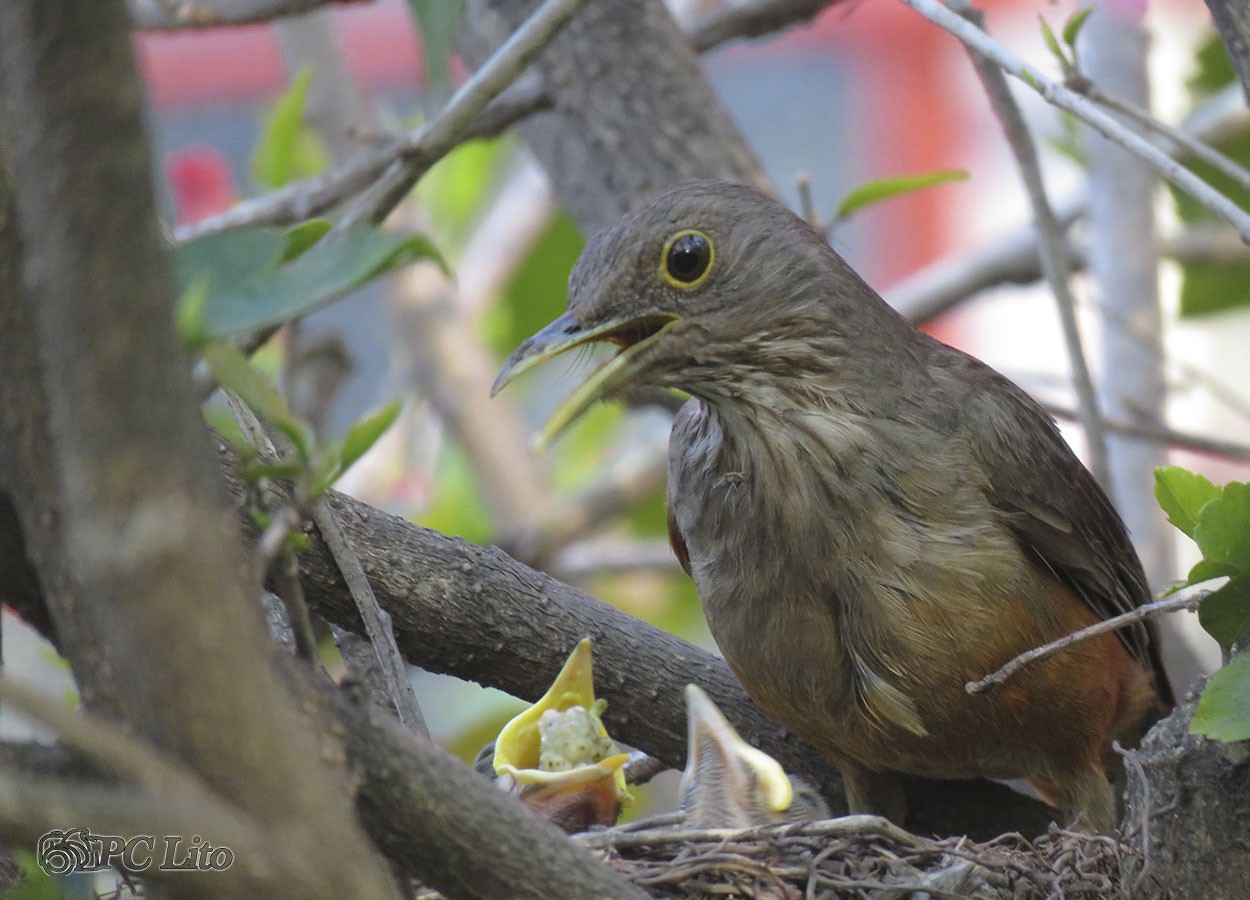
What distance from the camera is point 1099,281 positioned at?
449cm

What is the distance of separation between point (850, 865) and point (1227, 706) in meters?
0.68

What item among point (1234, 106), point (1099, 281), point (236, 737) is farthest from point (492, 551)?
point (1234, 106)

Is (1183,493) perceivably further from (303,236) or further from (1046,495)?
(303,236)

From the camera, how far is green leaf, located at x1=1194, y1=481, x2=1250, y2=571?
75.2 inches

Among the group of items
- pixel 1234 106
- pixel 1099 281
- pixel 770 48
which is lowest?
pixel 1099 281

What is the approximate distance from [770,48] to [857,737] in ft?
32.0

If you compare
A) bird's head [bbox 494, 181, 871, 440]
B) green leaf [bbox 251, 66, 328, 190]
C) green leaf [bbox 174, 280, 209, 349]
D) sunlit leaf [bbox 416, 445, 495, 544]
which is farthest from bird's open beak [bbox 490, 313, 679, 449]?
sunlit leaf [bbox 416, 445, 495, 544]

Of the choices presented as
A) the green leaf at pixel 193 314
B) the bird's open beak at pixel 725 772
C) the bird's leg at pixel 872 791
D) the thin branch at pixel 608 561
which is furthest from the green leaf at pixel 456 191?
the green leaf at pixel 193 314

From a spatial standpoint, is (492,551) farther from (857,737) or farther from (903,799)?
(903,799)

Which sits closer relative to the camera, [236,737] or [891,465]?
[236,737]

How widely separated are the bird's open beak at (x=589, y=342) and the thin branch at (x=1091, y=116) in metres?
0.70

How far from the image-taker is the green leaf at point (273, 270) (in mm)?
1211

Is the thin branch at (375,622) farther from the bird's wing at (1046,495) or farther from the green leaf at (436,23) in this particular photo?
the bird's wing at (1046,495)

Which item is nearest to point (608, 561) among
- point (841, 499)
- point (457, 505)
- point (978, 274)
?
point (457, 505)
